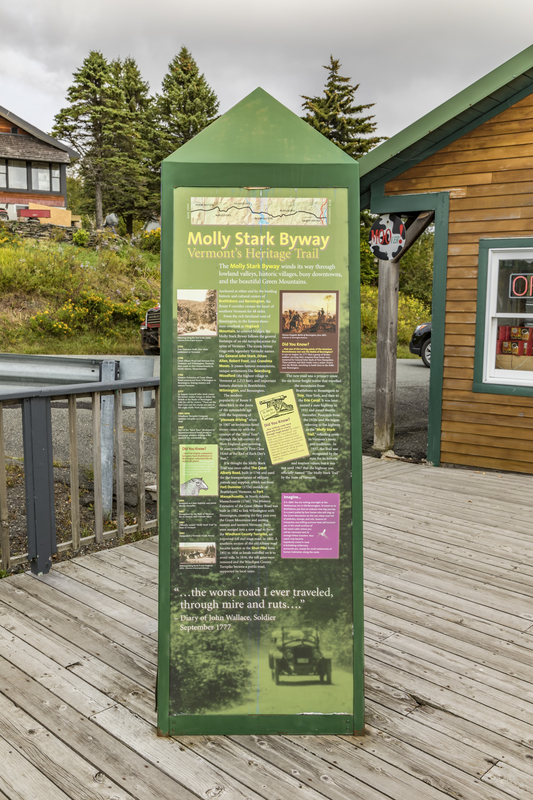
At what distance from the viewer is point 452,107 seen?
5492 millimetres

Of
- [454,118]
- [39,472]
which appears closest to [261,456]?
[39,472]

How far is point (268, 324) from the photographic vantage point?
6.21 feet

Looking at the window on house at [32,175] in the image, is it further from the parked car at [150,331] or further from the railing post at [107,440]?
the railing post at [107,440]

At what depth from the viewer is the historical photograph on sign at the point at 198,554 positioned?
1.96 m

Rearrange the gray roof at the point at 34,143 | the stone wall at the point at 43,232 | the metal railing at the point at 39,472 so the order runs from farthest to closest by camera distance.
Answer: the gray roof at the point at 34,143
the stone wall at the point at 43,232
the metal railing at the point at 39,472

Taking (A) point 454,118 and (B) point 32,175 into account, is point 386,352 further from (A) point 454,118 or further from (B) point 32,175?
(B) point 32,175

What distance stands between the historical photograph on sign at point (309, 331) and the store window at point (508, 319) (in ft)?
14.6

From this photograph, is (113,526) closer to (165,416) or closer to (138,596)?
(138,596)

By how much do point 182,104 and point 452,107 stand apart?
34279 mm

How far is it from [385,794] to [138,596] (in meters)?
1.65

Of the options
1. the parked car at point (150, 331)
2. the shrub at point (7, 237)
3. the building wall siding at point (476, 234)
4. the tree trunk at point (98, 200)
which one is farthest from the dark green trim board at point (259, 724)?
the tree trunk at point (98, 200)

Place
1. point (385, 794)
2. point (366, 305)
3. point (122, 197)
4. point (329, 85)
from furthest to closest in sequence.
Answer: point (122, 197), point (329, 85), point (366, 305), point (385, 794)

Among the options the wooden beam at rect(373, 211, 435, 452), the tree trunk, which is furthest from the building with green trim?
the tree trunk

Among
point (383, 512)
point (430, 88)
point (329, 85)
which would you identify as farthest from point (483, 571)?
point (430, 88)
